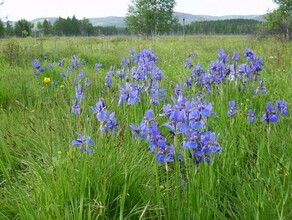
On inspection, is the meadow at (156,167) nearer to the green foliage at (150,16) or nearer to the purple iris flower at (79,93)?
the purple iris flower at (79,93)

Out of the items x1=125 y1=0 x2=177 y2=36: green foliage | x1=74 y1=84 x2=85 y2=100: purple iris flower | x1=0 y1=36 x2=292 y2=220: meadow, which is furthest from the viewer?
x1=125 y1=0 x2=177 y2=36: green foliage

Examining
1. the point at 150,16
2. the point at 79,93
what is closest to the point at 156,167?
the point at 79,93

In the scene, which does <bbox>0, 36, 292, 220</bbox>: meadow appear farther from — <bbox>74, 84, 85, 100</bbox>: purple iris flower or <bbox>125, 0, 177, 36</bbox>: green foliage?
<bbox>125, 0, 177, 36</bbox>: green foliage

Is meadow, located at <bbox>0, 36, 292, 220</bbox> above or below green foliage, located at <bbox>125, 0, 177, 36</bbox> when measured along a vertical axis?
below

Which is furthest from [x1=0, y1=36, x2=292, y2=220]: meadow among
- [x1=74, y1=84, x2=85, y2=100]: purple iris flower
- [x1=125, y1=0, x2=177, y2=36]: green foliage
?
[x1=125, y1=0, x2=177, y2=36]: green foliage

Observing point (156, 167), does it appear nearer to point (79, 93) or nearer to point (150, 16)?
point (79, 93)

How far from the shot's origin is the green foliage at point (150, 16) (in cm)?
4484

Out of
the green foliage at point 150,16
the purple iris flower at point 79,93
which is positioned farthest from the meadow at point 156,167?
the green foliage at point 150,16

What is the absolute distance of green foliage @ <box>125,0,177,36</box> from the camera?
44.8 metres

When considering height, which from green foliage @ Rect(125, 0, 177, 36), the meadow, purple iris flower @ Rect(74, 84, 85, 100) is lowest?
the meadow

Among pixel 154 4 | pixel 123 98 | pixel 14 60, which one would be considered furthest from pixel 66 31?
pixel 123 98

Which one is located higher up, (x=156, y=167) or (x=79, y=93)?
(x=79, y=93)

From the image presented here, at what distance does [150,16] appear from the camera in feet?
148

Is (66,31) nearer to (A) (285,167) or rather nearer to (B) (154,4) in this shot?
(B) (154,4)
